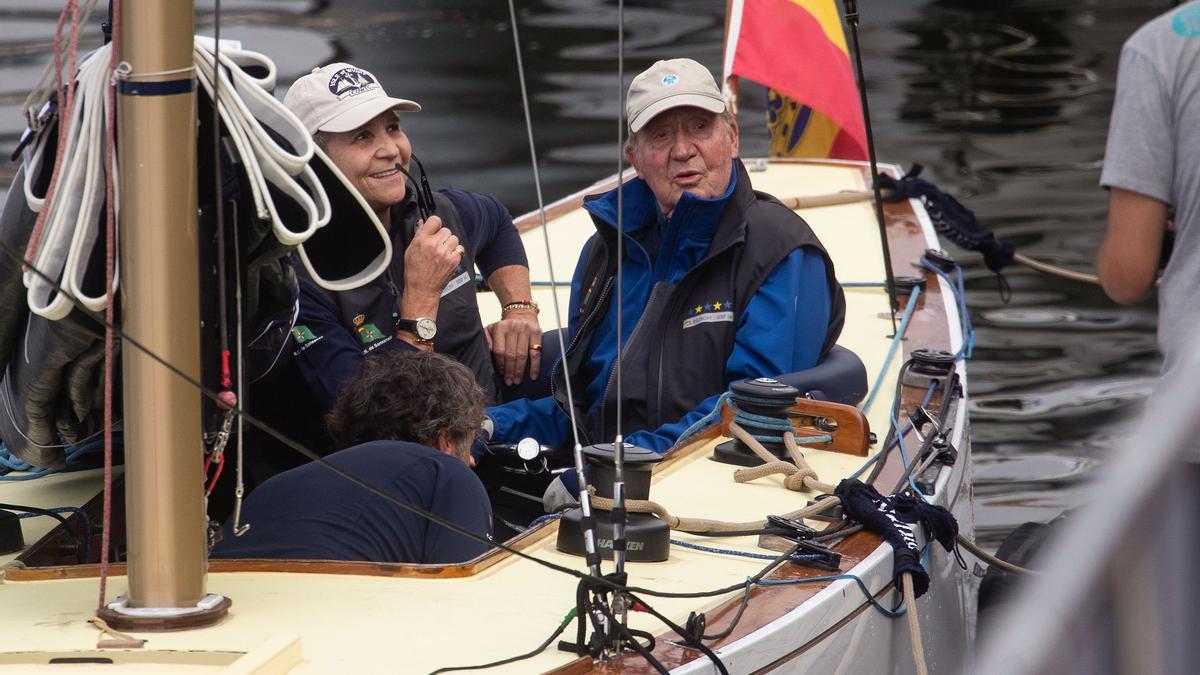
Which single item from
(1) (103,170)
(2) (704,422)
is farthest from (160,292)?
(2) (704,422)

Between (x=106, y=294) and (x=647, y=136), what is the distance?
1.62 m

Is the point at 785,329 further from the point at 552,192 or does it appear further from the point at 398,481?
the point at 552,192

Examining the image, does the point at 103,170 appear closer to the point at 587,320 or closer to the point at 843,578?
the point at 843,578

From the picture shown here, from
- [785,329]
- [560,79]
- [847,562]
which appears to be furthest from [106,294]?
[560,79]

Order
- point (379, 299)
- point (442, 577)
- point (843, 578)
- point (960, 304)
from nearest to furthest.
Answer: point (442, 577)
point (843, 578)
point (379, 299)
point (960, 304)

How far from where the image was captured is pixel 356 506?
87.1 inches

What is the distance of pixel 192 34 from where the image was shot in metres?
1.77

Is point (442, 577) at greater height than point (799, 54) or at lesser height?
lesser

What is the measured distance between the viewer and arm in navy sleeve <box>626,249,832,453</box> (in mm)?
2990

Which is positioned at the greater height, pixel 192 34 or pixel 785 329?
pixel 192 34

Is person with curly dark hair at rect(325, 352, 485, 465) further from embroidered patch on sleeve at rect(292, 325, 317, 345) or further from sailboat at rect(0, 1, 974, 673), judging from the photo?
embroidered patch on sleeve at rect(292, 325, 317, 345)

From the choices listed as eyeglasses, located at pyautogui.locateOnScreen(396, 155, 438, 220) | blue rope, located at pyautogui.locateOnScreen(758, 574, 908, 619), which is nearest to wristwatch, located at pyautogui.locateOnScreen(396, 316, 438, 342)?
eyeglasses, located at pyautogui.locateOnScreen(396, 155, 438, 220)

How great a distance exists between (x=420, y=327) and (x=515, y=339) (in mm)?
578

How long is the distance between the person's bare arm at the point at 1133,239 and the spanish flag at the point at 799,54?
3.87 m
